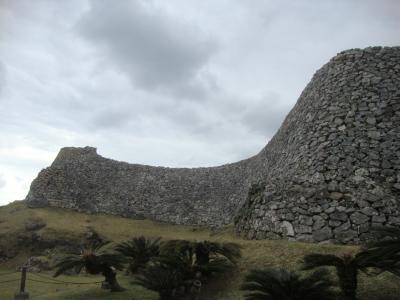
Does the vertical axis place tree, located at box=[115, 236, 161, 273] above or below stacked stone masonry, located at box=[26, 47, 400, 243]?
below

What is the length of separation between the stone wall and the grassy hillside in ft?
4.77

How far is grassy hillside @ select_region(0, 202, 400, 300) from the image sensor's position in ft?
39.7

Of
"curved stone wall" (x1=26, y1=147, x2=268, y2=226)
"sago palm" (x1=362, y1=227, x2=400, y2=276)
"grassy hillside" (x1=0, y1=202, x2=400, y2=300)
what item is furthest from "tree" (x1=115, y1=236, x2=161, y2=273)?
"curved stone wall" (x1=26, y1=147, x2=268, y2=226)

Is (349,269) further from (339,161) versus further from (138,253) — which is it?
(138,253)

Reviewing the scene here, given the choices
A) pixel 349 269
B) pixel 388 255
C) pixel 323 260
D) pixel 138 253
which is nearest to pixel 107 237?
pixel 138 253

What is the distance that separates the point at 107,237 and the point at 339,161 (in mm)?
17167

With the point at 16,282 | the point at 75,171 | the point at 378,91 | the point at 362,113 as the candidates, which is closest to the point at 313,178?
the point at 362,113

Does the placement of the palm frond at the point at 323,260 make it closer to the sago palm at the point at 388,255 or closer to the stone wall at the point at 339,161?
the sago palm at the point at 388,255

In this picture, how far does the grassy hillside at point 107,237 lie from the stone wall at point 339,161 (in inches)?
57.2

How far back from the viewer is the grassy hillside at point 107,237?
477 inches

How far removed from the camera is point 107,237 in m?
26.7

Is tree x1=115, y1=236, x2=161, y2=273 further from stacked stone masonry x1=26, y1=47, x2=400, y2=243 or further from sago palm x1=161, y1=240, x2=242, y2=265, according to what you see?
stacked stone masonry x1=26, y1=47, x2=400, y2=243

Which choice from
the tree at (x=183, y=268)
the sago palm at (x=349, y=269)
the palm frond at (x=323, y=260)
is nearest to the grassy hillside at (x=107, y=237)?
the tree at (x=183, y=268)

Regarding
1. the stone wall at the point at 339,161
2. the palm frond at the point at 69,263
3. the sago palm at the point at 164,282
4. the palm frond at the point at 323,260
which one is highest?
the stone wall at the point at 339,161
